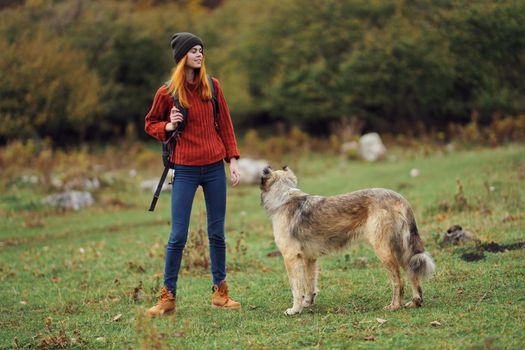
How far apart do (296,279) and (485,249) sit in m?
3.15

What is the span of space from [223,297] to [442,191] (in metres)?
7.70

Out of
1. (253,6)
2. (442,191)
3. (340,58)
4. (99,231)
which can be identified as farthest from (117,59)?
(442,191)

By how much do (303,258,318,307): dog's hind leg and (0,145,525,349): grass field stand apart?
0.39ft

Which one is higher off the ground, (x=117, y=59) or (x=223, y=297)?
(x=117, y=59)

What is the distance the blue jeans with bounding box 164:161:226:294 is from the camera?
6.24 m

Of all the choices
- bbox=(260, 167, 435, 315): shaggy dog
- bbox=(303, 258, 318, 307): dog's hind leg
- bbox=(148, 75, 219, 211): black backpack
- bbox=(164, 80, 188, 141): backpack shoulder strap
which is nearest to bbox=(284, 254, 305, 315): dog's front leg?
bbox=(260, 167, 435, 315): shaggy dog

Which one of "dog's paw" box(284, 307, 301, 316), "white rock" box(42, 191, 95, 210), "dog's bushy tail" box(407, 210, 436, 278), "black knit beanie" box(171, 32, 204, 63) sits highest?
"black knit beanie" box(171, 32, 204, 63)

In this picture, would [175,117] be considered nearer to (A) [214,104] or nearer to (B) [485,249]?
(A) [214,104]

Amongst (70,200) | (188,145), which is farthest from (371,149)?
(188,145)

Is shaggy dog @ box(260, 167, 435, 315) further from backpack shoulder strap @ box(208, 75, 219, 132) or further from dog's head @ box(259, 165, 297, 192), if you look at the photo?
backpack shoulder strap @ box(208, 75, 219, 132)

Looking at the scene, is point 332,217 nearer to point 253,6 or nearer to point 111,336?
point 111,336

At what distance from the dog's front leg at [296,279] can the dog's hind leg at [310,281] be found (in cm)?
24

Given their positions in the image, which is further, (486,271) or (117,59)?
(117,59)

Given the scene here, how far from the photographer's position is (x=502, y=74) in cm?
2400
